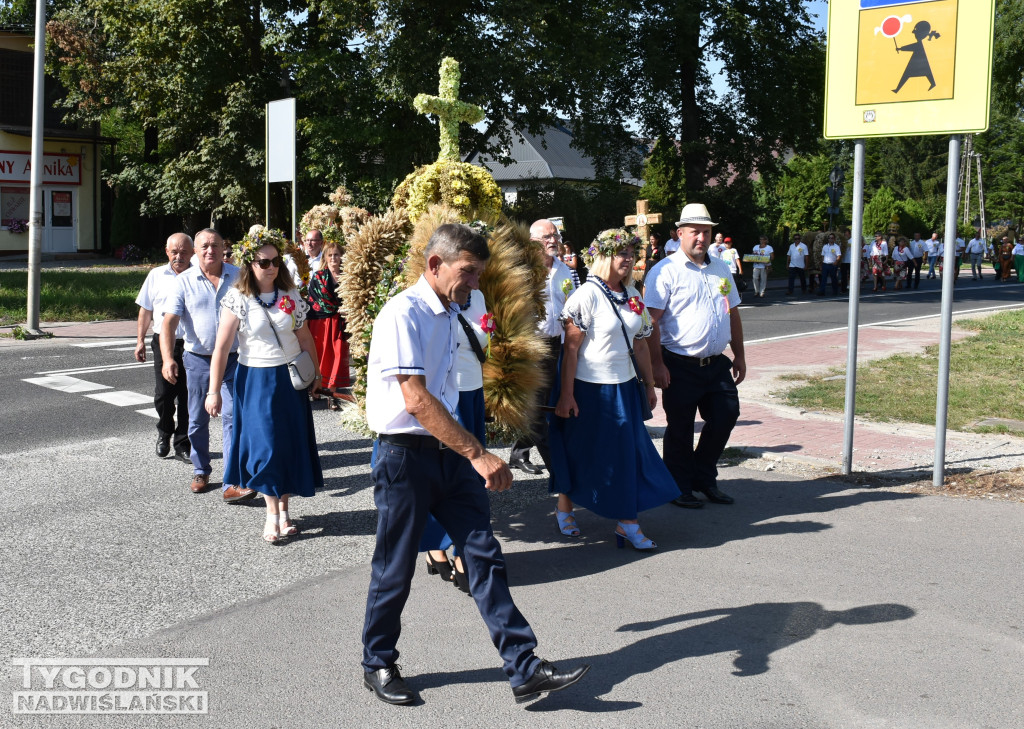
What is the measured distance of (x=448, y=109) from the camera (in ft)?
21.8

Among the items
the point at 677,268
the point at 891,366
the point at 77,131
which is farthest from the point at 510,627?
the point at 77,131

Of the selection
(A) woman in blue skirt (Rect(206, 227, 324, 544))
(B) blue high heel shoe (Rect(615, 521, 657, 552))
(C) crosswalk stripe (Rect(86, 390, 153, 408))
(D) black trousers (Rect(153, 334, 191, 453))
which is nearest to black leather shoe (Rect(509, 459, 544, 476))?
(B) blue high heel shoe (Rect(615, 521, 657, 552))

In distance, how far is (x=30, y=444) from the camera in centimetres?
862

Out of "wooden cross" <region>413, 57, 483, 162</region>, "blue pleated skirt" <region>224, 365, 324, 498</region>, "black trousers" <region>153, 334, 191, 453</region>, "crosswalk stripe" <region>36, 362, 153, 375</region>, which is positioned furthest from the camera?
"crosswalk stripe" <region>36, 362, 153, 375</region>

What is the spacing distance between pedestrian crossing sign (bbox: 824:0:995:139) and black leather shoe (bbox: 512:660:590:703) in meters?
4.97

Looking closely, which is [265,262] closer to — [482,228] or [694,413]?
[482,228]

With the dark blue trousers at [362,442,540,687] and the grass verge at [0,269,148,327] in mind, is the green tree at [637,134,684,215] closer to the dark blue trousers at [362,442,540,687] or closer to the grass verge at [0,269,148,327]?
the grass verge at [0,269,148,327]

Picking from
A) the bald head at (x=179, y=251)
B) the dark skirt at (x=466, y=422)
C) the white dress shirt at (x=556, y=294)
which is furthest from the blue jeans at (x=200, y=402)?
the dark skirt at (x=466, y=422)

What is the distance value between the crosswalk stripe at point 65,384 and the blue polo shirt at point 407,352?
856cm

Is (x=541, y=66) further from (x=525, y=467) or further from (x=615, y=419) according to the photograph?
(x=615, y=419)

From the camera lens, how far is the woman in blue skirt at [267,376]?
610 cm

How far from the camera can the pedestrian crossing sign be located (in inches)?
274

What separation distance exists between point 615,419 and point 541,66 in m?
19.0

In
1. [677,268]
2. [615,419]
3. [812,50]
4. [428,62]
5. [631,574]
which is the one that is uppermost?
[812,50]
